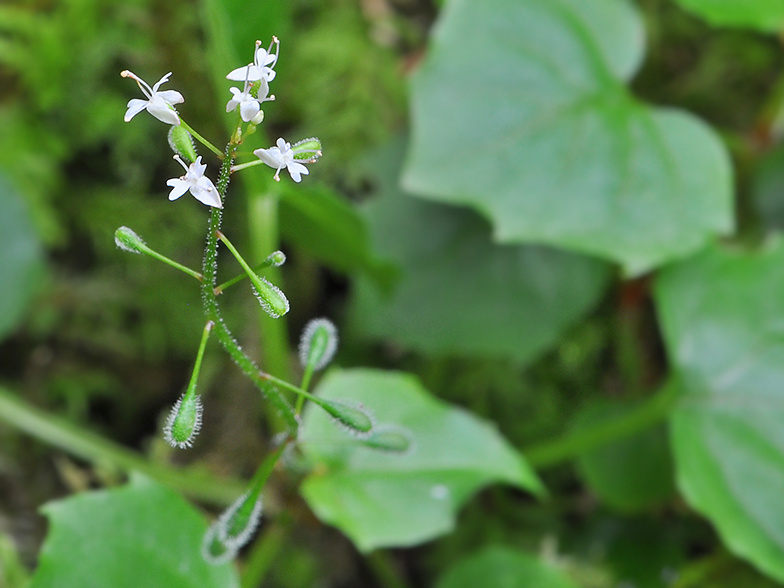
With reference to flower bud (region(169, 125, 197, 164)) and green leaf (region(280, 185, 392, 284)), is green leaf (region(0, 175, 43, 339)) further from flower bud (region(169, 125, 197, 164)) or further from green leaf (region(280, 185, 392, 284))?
flower bud (region(169, 125, 197, 164))

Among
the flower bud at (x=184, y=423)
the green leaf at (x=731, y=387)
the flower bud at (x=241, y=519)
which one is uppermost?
the flower bud at (x=184, y=423)

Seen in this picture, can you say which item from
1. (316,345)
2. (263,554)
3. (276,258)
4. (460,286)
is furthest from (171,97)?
(460,286)

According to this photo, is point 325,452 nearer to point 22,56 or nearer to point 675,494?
point 675,494

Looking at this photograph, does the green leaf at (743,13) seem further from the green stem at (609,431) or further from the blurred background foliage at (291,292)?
the green stem at (609,431)

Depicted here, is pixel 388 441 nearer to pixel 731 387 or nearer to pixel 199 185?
pixel 199 185

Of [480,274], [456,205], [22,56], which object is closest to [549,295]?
[480,274]

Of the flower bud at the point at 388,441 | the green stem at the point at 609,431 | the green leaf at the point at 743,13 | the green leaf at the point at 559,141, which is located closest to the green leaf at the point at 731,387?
the green stem at the point at 609,431
